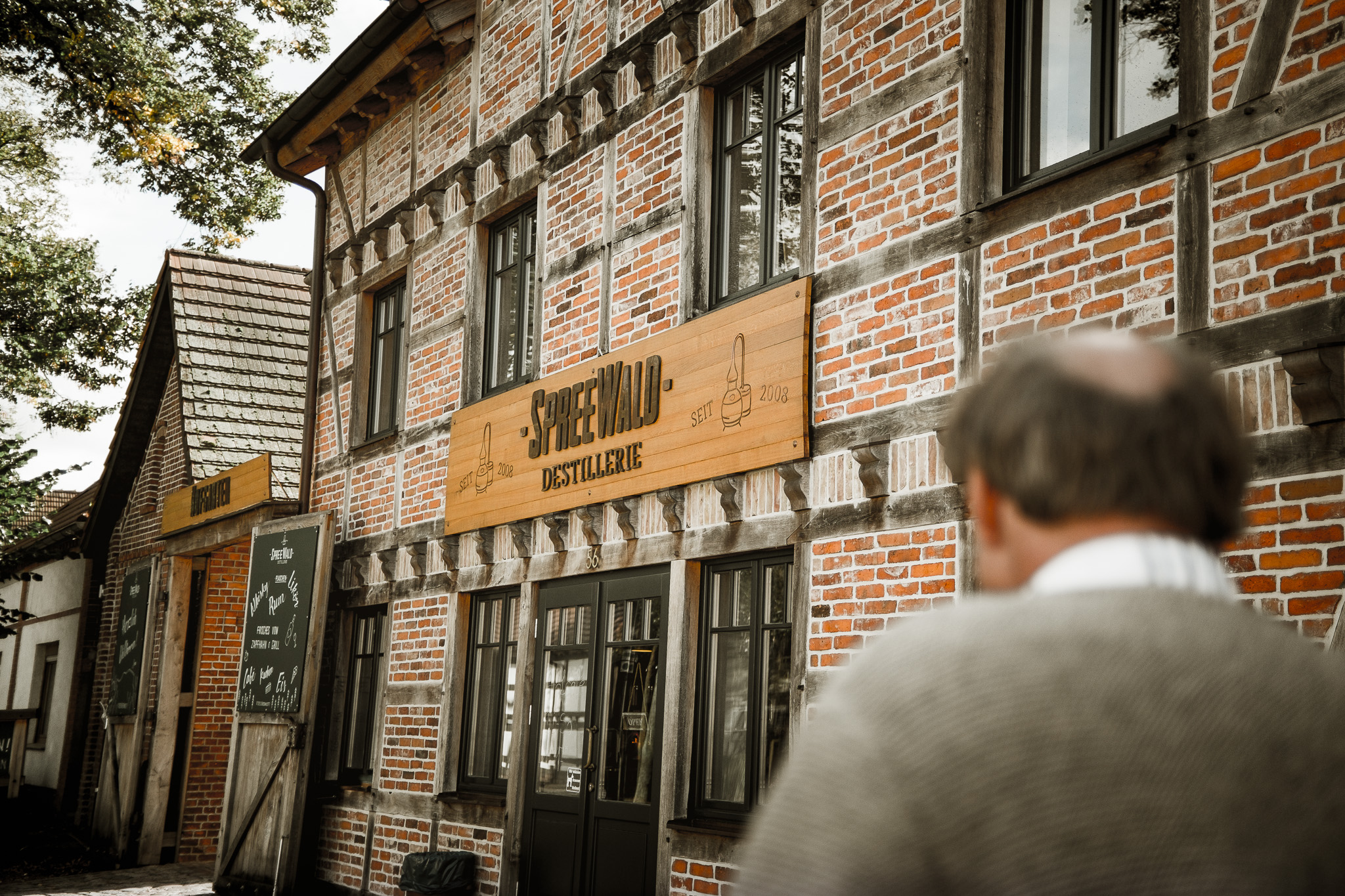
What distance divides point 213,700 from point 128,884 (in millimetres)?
2370

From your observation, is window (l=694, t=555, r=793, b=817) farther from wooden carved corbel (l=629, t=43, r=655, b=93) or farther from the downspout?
the downspout

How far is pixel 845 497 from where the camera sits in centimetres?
587

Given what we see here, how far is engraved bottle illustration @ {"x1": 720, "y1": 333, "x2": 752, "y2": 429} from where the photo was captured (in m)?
6.44

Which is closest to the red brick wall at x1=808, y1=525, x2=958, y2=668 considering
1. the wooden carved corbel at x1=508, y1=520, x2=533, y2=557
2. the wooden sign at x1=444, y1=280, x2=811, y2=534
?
the wooden sign at x1=444, y1=280, x2=811, y2=534

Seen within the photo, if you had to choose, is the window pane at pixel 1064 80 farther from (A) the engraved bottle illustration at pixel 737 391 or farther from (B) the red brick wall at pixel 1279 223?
(A) the engraved bottle illustration at pixel 737 391

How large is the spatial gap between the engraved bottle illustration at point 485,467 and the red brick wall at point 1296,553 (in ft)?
17.5

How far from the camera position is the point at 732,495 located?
6.51 meters

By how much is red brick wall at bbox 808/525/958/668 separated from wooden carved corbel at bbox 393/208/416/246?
5.64 m

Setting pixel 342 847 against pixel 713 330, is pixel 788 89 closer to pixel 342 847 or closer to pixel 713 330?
pixel 713 330

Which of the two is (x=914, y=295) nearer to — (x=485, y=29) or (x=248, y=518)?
(x=485, y=29)

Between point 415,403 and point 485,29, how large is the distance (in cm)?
286

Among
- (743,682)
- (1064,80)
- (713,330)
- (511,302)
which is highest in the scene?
(511,302)

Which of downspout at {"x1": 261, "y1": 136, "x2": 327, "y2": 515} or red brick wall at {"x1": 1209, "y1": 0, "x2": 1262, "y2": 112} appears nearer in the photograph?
red brick wall at {"x1": 1209, "y1": 0, "x2": 1262, "y2": 112}

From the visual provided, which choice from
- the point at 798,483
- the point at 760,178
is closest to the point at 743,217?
the point at 760,178
